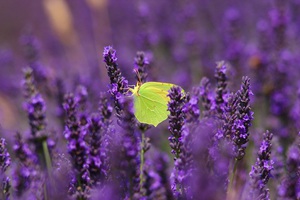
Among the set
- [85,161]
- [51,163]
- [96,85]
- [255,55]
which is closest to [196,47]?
[255,55]

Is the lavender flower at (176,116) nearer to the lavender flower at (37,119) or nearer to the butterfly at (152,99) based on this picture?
the butterfly at (152,99)

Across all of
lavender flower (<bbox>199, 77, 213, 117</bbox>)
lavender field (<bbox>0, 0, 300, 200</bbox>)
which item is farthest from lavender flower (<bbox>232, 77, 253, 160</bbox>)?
lavender flower (<bbox>199, 77, 213, 117</bbox>)

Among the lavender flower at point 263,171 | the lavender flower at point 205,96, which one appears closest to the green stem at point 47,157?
the lavender flower at point 205,96

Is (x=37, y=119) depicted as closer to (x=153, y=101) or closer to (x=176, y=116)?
(x=153, y=101)

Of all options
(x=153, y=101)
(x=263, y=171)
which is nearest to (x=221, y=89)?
(x=153, y=101)

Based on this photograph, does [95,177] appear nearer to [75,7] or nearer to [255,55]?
[255,55]
